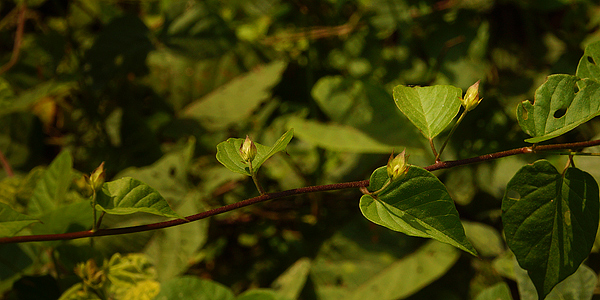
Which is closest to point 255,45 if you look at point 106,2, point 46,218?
point 106,2

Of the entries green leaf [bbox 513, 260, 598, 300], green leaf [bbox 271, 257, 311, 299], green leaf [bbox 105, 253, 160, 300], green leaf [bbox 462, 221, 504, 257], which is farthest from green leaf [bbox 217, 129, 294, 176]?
green leaf [bbox 462, 221, 504, 257]

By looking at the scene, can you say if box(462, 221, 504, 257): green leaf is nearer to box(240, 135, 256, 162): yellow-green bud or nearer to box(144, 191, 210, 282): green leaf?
box(144, 191, 210, 282): green leaf

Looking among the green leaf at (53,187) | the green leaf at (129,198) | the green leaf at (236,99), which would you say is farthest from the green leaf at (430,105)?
the green leaf at (236,99)

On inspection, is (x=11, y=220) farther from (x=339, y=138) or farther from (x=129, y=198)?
(x=339, y=138)

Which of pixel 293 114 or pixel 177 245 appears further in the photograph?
pixel 293 114

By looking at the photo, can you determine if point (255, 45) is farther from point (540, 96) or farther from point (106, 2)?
point (540, 96)

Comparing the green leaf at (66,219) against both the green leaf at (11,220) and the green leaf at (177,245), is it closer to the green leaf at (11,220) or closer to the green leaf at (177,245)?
the green leaf at (11,220)

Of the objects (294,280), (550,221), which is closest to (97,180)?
(550,221)
